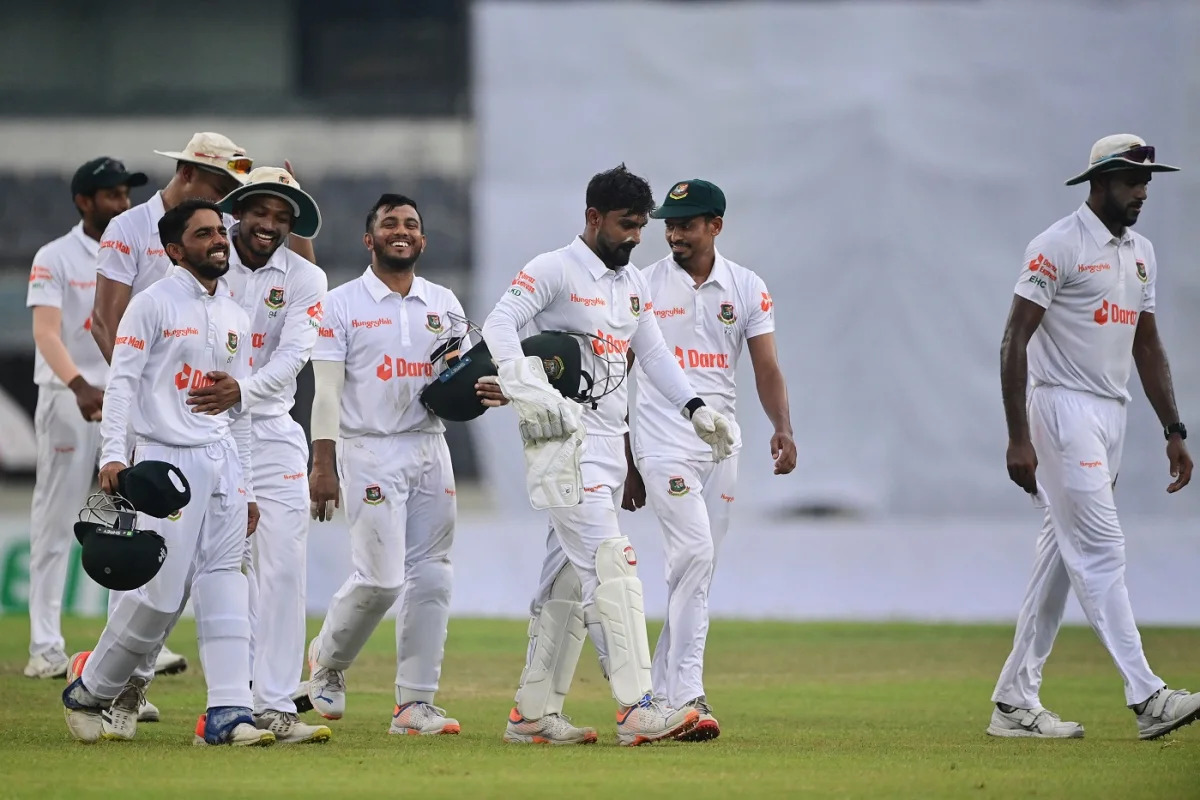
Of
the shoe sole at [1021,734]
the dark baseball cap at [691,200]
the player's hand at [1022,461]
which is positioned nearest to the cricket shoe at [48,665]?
the dark baseball cap at [691,200]

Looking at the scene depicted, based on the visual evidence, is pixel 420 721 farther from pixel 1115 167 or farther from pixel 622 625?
pixel 1115 167

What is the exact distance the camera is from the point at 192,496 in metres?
6.68

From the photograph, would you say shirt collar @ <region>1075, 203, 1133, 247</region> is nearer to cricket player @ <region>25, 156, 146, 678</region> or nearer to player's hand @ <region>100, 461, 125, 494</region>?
player's hand @ <region>100, 461, 125, 494</region>

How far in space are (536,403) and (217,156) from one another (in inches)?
81.2

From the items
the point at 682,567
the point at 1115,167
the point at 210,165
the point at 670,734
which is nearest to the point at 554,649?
the point at 670,734

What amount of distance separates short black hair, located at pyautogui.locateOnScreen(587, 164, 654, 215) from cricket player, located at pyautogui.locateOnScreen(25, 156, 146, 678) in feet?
10.5

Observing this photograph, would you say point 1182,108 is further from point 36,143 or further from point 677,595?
point 36,143

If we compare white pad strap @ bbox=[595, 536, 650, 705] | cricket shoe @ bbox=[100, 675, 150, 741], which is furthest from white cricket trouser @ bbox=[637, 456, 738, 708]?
cricket shoe @ bbox=[100, 675, 150, 741]

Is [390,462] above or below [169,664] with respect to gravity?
above

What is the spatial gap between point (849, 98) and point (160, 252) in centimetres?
1382

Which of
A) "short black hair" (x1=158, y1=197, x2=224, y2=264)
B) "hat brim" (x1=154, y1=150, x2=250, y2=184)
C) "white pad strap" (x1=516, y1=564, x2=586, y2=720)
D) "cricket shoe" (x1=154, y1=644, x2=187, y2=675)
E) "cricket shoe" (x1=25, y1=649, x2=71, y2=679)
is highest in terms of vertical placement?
"hat brim" (x1=154, y1=150, x2=250, y2=184)

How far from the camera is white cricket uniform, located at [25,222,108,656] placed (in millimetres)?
9586

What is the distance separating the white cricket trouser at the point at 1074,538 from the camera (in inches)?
297

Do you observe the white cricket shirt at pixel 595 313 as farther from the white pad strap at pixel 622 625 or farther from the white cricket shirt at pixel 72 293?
the white cricket shirt at pixel 72 293
